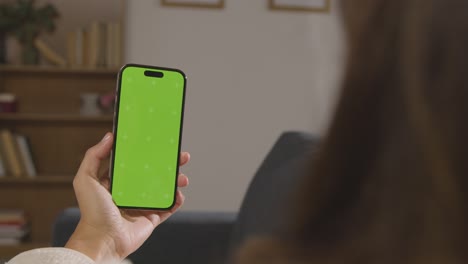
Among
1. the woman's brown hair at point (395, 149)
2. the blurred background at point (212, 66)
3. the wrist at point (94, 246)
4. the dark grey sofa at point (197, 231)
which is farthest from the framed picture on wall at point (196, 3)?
the woman's brown hair at point (395, 149)

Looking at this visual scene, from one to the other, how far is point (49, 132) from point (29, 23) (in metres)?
0.59

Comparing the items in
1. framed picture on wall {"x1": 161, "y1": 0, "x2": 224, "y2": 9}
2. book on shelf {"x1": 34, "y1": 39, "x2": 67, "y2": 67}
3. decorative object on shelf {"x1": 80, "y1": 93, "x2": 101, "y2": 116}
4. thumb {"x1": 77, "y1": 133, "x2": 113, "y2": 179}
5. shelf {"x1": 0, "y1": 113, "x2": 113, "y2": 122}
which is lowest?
shelf {"x1": 0, "y1": 113, "x2": 113, "y2": 122}

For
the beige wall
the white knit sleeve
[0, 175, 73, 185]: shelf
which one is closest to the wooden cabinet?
[0, 175, 73, 185]: shelf

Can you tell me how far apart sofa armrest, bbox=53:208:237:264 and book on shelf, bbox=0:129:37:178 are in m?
1.98

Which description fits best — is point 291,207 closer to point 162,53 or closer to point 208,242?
point 208,242

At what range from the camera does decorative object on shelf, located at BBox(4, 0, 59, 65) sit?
381 centimetres

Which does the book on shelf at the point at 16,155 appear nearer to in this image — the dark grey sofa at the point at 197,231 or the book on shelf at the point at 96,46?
the book on shelf at the point at 96,46

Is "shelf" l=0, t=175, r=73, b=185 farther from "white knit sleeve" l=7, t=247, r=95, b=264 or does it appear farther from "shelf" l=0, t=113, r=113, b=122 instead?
"white knit sleeve" l=7, t=247, r=95, b=264

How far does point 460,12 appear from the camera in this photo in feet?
0.97

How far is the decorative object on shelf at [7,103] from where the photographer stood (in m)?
3.80

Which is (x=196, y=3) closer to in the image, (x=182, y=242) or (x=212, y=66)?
(x=212, y=66)

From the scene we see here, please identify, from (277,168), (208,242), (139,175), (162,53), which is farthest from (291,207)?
(162,53)

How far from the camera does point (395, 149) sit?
30cm

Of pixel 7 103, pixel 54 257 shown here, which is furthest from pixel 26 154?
pixel 54 257
